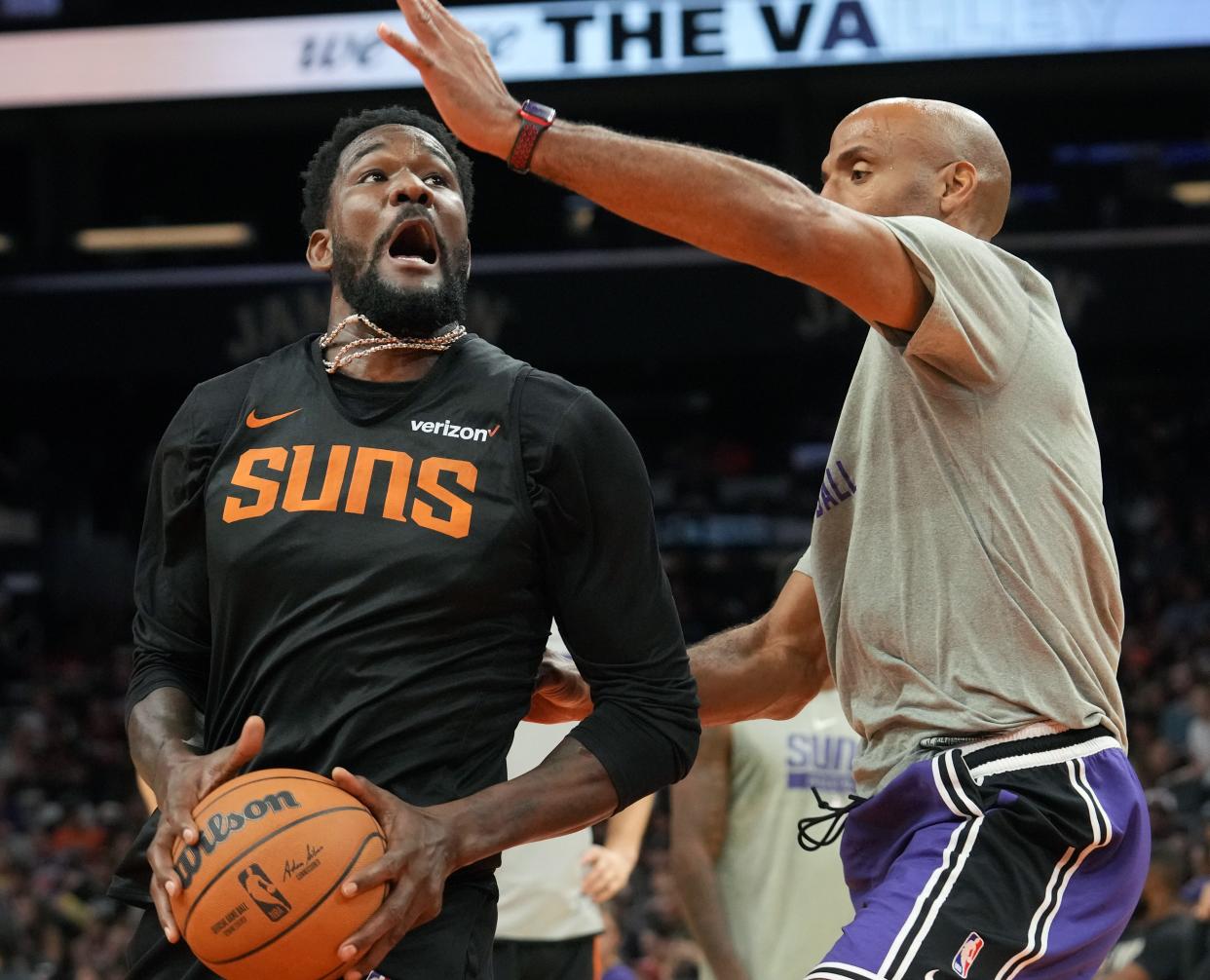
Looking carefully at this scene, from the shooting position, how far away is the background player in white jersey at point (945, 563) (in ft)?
9.73

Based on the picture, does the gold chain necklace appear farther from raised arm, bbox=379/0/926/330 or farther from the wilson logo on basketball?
the wilson logo on basketball

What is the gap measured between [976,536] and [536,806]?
979 mm

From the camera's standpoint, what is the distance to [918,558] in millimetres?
3305

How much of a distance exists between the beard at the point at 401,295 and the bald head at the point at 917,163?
89 cm

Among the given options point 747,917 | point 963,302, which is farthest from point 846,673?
point 747,917

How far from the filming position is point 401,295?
10.7 ft

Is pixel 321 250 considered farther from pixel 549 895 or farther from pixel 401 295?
pixel 549 895

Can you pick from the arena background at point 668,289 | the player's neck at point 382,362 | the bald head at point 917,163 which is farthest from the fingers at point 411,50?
the arena background at point 668,289

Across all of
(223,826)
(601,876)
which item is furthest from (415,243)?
(601,876)

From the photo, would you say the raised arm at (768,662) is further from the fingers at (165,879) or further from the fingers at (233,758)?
the fingers at (165,879)

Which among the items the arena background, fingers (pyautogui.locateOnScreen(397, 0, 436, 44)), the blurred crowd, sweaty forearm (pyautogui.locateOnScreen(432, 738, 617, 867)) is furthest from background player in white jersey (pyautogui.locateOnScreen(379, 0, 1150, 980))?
the arena background

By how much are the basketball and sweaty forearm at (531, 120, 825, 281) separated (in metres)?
1.09

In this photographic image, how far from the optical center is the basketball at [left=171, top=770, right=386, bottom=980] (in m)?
2.65

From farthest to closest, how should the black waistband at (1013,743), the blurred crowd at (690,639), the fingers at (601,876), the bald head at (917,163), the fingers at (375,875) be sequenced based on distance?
the blurred crowd at (690,639), the fingers at (601,876), the bald head at (917,163), the black waistband at (1013,743), the fingers at (375,875)
